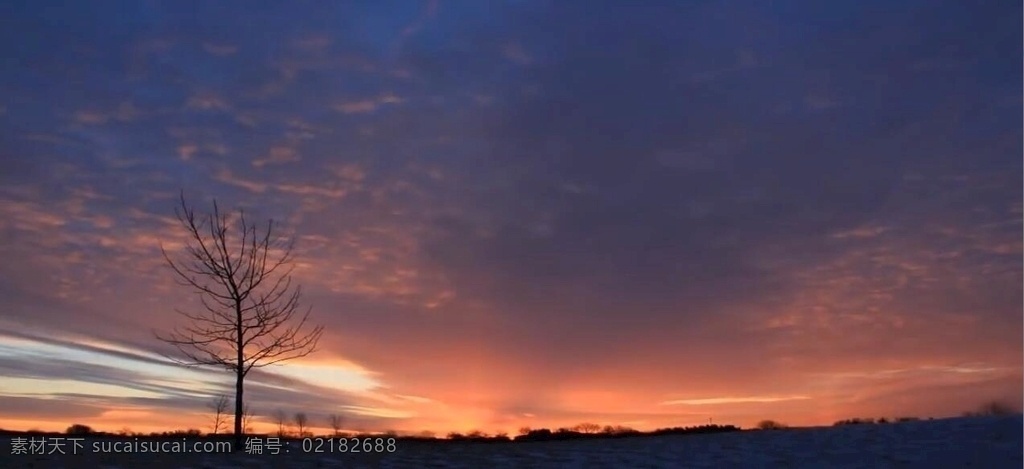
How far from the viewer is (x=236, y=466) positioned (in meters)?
16.0

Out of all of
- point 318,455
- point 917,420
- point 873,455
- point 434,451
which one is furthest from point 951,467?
point 318,455

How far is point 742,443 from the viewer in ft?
68.5

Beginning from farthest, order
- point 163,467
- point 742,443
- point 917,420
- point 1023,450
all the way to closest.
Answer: point 917,420, point 742,443, point 1023,450, point 163,467

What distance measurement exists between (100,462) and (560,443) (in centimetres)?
1013

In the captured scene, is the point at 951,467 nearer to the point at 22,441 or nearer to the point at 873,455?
the point at 873,455

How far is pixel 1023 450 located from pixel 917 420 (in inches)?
208

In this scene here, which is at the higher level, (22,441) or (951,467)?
(22,441)

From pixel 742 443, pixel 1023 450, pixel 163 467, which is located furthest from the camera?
pixel 742 443

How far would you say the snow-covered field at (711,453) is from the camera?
16.6 meters

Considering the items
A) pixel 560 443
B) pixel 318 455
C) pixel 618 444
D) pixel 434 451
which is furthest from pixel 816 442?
pixel 318 455

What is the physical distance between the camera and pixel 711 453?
19688 millimetres

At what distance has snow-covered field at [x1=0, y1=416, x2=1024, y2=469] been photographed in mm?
16581

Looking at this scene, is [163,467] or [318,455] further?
[318,455]

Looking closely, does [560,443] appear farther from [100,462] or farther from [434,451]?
[100,462]
